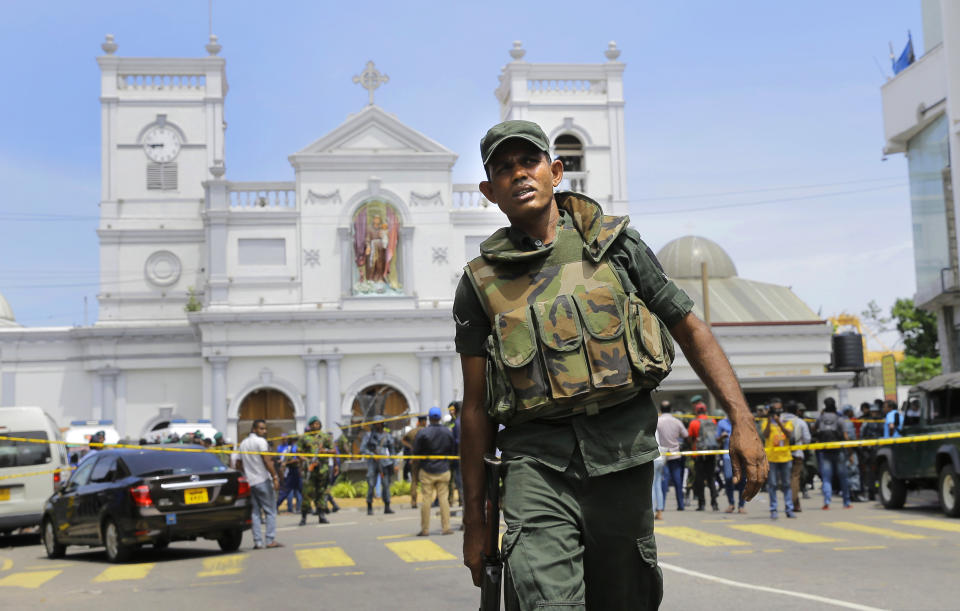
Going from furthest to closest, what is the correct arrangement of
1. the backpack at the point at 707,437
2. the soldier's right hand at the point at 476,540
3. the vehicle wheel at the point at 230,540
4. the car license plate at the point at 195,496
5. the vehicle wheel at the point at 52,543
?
1. the backpack at the point at 707,437
2. the vehicle wheel at the point at 52,543
3. the vehicle wheel at the point at 230,540
4. the car license plate at the point at 195,496
5. the soldier's right hand at the point at 476,540

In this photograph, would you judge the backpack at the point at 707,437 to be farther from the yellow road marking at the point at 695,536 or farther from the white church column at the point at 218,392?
the white church column at the point at 218,392

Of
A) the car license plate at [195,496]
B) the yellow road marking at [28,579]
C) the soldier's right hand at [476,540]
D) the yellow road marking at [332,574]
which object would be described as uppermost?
the soldier's right hand at [476,540]

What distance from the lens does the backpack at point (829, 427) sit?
65.5 ft

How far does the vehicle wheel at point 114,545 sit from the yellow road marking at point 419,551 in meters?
3.21

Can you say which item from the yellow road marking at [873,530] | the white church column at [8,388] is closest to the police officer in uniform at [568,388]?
the yellow road marking at [873,530]

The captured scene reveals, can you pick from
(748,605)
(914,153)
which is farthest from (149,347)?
(748,605)

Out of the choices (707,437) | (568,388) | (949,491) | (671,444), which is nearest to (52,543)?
(671,444)

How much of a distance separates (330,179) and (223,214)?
15.2ft

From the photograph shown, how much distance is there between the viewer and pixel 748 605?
27.5 ft

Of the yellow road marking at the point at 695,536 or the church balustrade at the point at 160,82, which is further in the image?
the church balustrade at the point at 160,82

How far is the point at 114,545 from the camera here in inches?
565

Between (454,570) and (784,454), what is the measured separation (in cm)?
709

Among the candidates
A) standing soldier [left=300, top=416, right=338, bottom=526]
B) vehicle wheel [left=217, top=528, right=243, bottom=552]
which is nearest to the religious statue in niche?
standing soldier [left=300, top=416, right=338, bottom=526]

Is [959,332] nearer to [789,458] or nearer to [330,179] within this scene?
[789,458]
